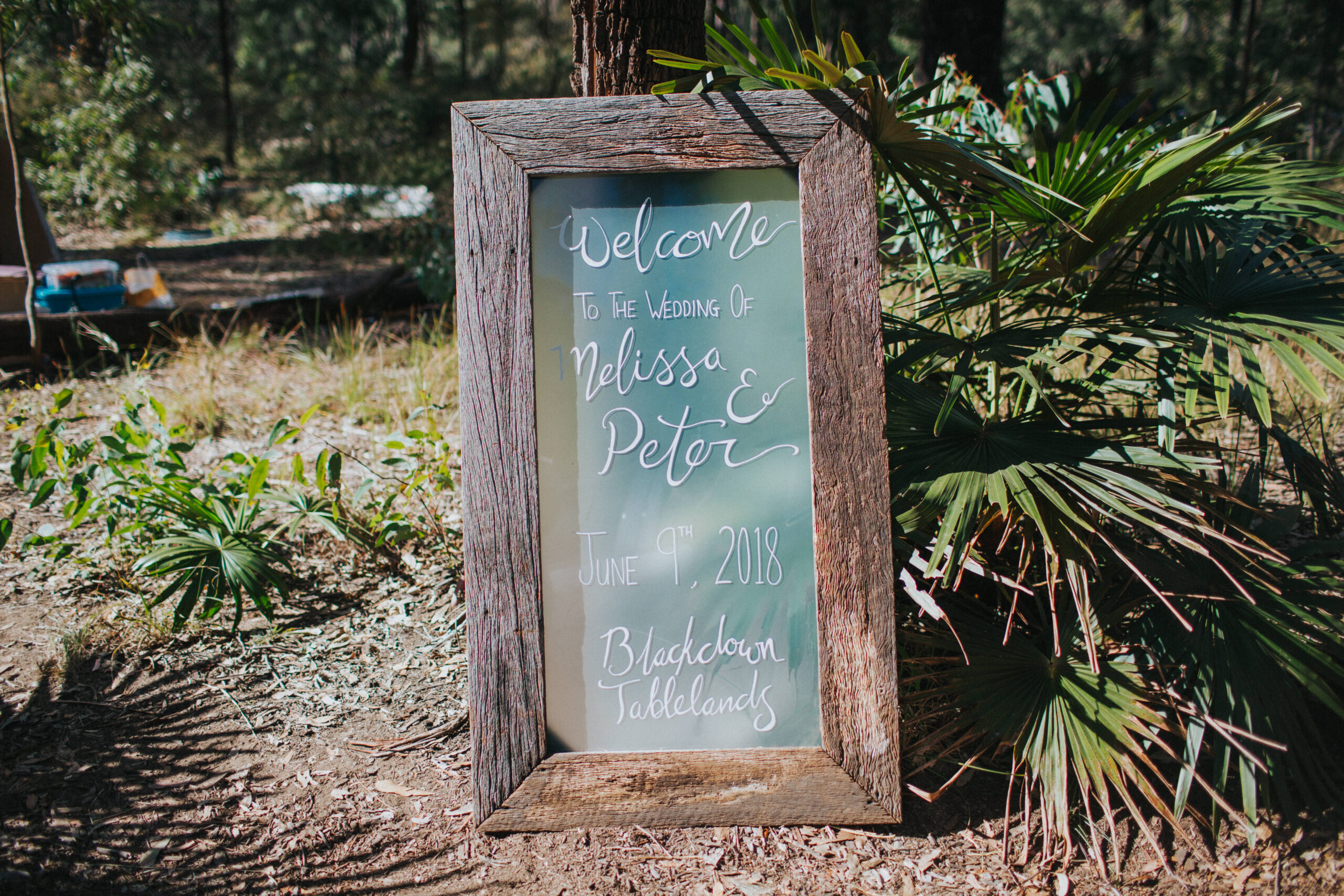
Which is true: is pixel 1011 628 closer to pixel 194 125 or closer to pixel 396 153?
pixel 396 153

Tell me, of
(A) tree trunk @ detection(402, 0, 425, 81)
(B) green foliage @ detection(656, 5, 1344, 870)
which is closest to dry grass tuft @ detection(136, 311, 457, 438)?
(B) green foliage @ detection(656, 5, 1344, 870)

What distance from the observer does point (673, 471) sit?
193 cm

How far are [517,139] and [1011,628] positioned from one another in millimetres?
1682

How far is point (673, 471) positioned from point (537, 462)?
32cm

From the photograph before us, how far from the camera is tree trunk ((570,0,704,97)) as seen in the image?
2393mm

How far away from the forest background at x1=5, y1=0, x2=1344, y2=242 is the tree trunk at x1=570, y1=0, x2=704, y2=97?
119cm

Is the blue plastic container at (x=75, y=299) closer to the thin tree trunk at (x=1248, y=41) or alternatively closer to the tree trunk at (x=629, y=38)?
the tree trunk at (x=629, y=38)

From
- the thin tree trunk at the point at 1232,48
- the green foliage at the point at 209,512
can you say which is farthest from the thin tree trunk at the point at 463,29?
the green foliage at the point at 209,512

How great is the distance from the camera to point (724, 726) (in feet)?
6.34

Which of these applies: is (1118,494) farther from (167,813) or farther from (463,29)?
(463,29)

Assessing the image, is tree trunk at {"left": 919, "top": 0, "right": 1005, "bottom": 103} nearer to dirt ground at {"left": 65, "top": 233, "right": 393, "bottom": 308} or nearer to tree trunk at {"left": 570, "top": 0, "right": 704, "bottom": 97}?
tree trunk at {"left": 570, "top": 0, "right": 704, "bottom": 97}

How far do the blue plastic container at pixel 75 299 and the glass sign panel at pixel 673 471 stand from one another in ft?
16.9

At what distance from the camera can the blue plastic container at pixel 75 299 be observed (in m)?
5.65

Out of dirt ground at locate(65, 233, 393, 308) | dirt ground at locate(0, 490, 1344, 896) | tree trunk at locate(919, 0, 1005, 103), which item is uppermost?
tree trunk at locate(919, 0, 1005, 103)
